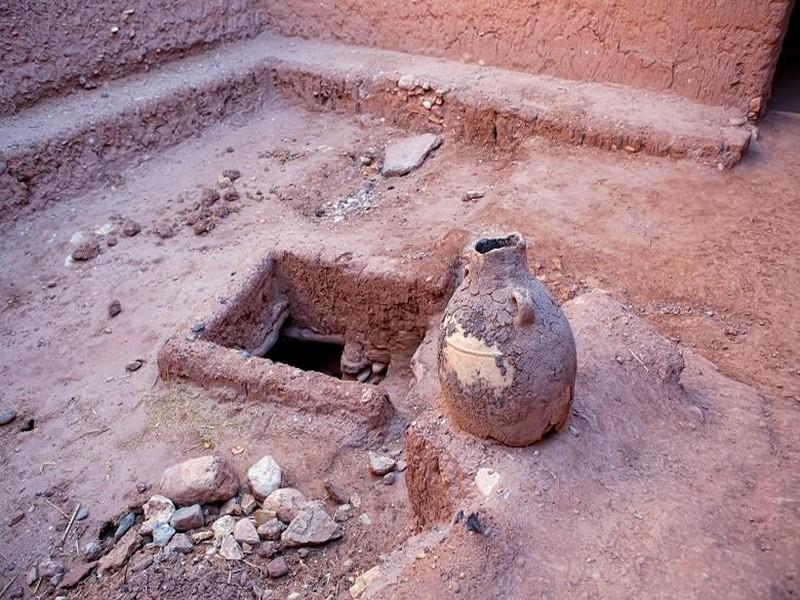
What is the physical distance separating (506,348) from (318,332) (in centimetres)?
242

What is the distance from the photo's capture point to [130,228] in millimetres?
4926

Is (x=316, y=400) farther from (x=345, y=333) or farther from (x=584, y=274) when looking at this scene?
(x=584, y=274)

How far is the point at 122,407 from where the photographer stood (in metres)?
3.57

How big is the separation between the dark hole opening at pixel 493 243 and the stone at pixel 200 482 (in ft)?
4.85

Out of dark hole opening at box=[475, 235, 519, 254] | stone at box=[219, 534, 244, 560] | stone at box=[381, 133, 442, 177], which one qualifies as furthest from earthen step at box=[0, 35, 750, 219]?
stone at box=[219, 534, 244, 560]

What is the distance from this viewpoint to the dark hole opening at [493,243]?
2348mm

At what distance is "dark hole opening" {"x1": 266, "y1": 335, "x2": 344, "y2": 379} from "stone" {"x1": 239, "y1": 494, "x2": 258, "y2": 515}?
171 centimetres

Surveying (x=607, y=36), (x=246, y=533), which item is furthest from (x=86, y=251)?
(x=607, y=36)

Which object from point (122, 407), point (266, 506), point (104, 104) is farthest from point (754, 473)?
point (104, 104)

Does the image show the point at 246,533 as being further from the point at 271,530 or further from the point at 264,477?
the point at 264,477

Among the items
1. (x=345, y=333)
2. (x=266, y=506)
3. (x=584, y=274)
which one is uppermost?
(x=584, y=274)

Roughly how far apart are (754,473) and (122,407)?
2.89 m

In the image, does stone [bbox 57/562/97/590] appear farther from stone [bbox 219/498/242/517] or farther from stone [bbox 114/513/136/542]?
stone [bbox 219/498/242/517]

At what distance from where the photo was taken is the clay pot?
227cm
